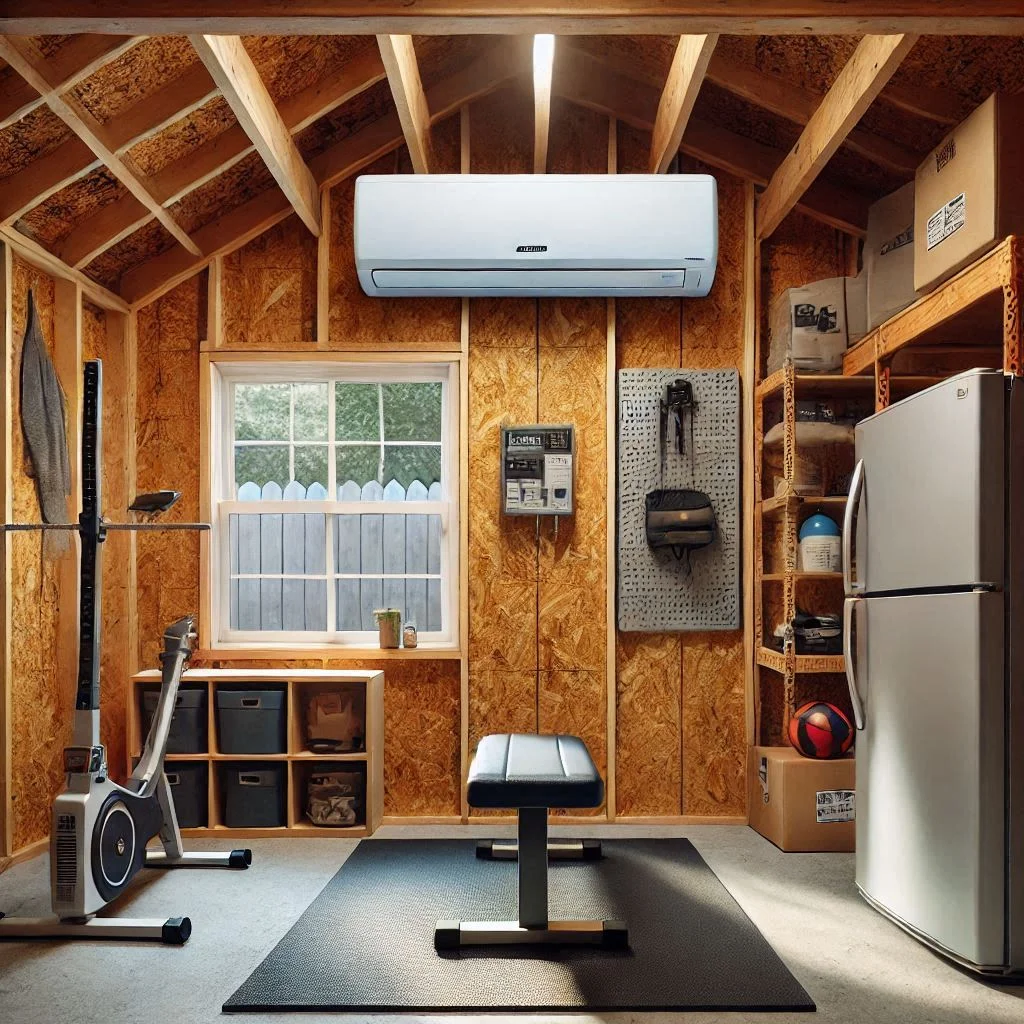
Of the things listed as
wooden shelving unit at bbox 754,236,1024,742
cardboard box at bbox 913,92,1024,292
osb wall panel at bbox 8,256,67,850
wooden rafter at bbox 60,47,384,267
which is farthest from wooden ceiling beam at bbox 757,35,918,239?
osb wall panel at bbox 8,256,67,850

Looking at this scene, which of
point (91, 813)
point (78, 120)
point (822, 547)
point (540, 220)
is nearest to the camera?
point (91, 813)

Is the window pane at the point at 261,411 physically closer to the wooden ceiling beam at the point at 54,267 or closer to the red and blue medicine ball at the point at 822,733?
the wooden ceiling beam at the point at 54,267

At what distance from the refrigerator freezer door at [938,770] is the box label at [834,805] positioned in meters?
0.62

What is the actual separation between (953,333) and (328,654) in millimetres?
3047

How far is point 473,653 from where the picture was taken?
4535 mm

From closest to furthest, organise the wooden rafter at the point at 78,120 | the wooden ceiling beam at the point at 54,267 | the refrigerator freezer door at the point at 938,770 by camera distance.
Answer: the refrigerator freezer door at the point at 938,770
the wooden rafter at the point at 78,120
the wooden ceiling beam at the point at 54,267

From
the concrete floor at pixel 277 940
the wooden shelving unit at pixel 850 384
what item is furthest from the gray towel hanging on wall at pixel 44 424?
the wooden shelving unit at pixel 850 384

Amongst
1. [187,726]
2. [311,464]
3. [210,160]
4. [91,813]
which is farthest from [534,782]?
[210,160]

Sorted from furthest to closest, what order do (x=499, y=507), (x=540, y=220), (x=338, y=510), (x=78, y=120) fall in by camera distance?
1. (x=338, y=510)
2. (x=499, y=507)
3. (x=540, y=220)
4. (x=78, y=120)

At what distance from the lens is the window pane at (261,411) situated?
4.76 m

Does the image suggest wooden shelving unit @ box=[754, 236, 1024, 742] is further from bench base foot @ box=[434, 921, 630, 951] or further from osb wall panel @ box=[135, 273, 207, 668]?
osb wall panel @ box=[135, 273, 207, 668]

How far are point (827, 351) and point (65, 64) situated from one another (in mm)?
3188

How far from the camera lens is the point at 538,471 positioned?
177 inches

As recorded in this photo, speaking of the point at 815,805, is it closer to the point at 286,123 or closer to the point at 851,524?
the point at 851,524
